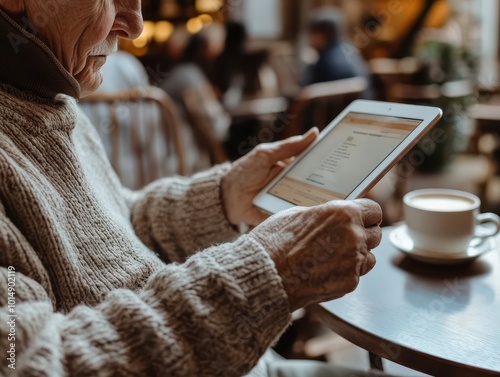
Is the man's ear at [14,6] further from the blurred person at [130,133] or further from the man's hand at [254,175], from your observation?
the blurred person at [130,133]

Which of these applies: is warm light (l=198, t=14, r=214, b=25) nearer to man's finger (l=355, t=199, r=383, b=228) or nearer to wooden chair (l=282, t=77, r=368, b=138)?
wooden chair (l=282, t=77, r=368, b=138)

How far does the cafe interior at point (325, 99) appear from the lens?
1.00 metres

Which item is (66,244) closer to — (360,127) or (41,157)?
(41,157)

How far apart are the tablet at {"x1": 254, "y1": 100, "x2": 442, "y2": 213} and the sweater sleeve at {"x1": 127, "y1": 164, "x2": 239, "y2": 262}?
0.12 m

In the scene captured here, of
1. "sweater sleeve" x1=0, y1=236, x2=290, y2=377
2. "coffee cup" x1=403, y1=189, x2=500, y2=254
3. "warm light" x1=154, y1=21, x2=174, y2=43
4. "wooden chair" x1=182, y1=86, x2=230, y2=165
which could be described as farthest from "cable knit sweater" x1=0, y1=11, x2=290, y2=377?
"warm light" x1=154, y1=21, x2=174, y2=43

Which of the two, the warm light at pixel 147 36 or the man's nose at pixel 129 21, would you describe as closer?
the man's nose at pixel 129 21

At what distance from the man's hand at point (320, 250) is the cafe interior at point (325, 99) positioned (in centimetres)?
13

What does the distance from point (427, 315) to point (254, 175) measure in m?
0.42

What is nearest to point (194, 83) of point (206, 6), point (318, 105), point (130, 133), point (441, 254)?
point (130, 133)

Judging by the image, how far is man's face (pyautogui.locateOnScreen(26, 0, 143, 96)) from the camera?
821mm

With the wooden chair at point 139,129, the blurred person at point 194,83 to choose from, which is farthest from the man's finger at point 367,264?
the blurred person at point 194,83

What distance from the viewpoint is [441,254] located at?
980 mm

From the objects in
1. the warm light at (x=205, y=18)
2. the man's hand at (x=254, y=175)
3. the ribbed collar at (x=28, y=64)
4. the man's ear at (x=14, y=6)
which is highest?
the man's ear at (x=14, y=6)

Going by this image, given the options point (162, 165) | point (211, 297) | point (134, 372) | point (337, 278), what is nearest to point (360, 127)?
point (337, 278)
